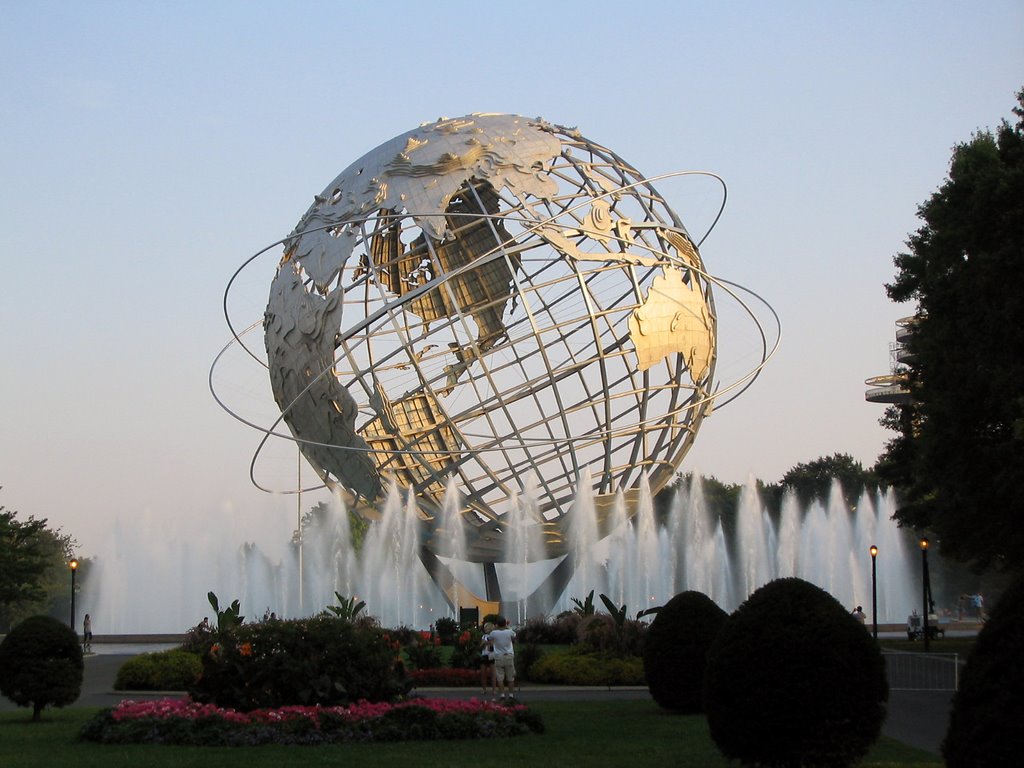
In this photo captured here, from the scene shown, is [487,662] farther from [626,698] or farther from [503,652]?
[626,698]

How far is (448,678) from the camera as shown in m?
21.6

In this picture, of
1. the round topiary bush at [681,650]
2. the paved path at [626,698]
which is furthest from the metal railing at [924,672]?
the round topiary bush at [681,650]

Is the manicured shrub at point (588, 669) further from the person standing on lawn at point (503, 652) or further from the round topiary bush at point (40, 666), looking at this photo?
the round topiary bush at point (40, 666)

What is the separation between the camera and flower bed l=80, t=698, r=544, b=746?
44.4 ft

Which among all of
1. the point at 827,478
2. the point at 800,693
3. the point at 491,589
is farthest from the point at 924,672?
the point at 827,478

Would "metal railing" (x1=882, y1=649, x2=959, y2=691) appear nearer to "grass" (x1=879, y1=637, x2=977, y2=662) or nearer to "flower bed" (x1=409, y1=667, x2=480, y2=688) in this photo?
"flower bed" (x1=409, y1=667, x2=480, y2=688)

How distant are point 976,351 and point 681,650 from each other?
1014cm

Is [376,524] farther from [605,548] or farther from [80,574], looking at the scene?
[80,574]

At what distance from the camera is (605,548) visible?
100 ft

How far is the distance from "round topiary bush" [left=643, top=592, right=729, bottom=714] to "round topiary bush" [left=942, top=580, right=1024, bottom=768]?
28.5ft

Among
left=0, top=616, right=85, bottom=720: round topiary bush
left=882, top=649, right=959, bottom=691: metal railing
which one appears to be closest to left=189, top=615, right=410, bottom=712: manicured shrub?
left=0, top=616, right=85, bottom=720: round topiary bush

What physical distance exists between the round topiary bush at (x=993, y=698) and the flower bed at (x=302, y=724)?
24.5 ft

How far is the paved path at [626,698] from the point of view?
14.9 meters

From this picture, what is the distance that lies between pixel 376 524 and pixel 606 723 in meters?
15.6
